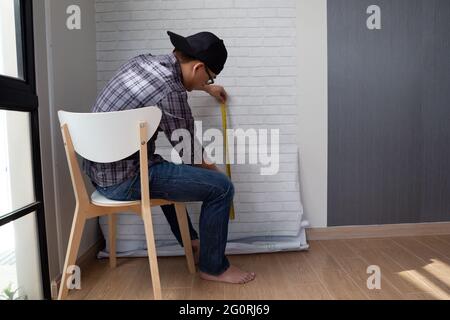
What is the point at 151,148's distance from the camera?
1433mm

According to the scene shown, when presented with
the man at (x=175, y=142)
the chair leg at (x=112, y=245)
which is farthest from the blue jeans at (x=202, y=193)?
the chair leg at (x=112, y=245)

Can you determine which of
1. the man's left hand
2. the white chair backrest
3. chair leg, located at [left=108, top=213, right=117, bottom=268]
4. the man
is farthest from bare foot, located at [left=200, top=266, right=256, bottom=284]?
the man's left hand

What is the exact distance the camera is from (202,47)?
4.65 ft

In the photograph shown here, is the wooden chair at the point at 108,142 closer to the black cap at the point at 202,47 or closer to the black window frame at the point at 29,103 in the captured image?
the black window frame at the point at 29,103

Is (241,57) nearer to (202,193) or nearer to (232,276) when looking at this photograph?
(202,193)

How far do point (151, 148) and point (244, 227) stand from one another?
0.80 meters

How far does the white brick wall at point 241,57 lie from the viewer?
6.32 ft

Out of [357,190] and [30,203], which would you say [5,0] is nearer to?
[30,203]

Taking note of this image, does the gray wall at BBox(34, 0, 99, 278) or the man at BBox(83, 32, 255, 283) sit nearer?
the man at BBox(83, 32, 255, 283)

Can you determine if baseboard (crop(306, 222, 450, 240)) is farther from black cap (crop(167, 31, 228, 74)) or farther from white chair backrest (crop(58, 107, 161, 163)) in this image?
white chair backrest (crop(58, 107, 161, 163))

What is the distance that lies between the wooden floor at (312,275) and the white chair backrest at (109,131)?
25.5 inches

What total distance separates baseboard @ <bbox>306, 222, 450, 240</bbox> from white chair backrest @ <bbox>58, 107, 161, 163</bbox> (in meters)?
1.32

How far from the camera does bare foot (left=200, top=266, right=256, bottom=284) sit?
4.97 feet
